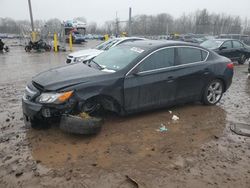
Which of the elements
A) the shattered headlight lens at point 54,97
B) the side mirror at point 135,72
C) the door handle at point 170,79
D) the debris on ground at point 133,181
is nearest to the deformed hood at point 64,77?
the shattered headlight lens at point 54,97

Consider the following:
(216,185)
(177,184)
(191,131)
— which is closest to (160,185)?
(177,184)

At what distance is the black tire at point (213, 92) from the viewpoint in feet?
19.2

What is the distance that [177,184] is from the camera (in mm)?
3033

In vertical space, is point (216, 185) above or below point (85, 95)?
below

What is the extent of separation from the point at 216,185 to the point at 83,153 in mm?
1915

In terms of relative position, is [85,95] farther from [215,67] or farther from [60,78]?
[215,67]

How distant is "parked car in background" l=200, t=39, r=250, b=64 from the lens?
1282cm

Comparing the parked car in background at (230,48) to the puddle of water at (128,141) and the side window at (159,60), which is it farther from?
the puddle of water at (128,141)

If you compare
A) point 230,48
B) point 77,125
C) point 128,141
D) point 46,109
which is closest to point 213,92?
point 128,141

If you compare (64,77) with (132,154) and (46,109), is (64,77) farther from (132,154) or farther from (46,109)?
(132,154)

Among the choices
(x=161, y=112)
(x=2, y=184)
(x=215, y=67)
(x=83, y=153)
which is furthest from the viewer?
(x=215, y=67)

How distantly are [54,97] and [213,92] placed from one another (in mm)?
3941

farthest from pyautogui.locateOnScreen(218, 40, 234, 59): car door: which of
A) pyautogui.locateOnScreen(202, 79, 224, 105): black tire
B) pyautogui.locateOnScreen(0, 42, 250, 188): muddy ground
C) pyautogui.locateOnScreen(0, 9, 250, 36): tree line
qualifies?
pyautogui.locateOnScreen(0, 9, 250, 36): tree line

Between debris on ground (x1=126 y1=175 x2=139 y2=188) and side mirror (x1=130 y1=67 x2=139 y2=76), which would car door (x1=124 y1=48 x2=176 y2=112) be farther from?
debris on ground (x1=126 y1=175 x2=139 y2=188)
